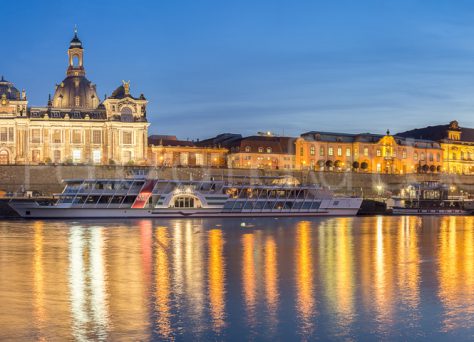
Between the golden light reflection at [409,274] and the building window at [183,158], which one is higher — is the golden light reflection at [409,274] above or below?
below

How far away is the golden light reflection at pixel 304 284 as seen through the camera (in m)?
17.4

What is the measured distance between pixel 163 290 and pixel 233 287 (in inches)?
83.5

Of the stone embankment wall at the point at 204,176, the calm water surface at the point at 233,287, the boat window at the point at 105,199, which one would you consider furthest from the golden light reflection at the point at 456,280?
the stone embankment wall at the point at 204,176

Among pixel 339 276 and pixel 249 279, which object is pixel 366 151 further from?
pixel 249 279

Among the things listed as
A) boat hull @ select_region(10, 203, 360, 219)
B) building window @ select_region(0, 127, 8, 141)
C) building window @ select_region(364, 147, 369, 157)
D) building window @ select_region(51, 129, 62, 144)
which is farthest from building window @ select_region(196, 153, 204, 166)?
boat hull @ select_region(10, 203, 360, 219)

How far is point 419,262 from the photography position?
93.5ft

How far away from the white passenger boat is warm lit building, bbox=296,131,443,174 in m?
38.1

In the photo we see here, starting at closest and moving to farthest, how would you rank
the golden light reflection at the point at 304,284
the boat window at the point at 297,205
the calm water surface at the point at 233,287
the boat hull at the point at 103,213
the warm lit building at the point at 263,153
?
the calm water surface at the point at 233,287 → the golden light reflection at the point at 304,284 → the boat hull at the point at 103,213 → the boat window at the point at 297,205 → the warm lit building at the point at 263,153

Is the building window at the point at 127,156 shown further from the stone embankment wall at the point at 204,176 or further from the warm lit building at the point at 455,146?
the warm lit building at the point at 455,146

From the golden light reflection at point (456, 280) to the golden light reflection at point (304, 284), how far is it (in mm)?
3228

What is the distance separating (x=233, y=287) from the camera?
2177cm

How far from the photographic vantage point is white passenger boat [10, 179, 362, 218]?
55.3m

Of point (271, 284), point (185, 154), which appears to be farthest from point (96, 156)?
point (271, 284)

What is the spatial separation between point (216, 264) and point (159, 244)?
312 inches
